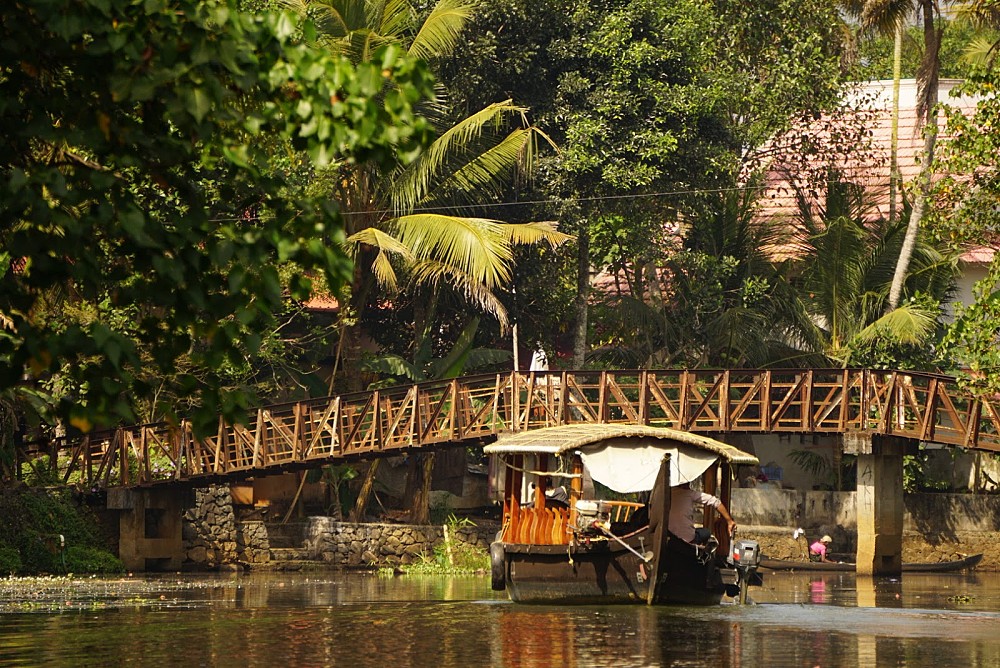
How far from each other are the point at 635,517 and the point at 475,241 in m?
9.99

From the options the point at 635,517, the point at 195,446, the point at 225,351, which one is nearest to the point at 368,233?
the point at 195,446

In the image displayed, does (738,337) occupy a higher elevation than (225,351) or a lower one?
higher

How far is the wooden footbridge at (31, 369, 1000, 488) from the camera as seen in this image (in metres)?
29.2

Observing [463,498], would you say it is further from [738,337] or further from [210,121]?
[210,121]

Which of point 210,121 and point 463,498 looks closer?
point 210,121

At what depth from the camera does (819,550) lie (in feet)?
105

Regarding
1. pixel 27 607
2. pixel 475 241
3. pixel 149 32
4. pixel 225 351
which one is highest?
pixel 475 241

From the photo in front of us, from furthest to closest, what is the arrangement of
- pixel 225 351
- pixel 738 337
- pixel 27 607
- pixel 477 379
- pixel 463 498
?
pixel 463 498 → pixel 738 337 → pixel 477 379 → pixel 27 607 → pixel 225 351

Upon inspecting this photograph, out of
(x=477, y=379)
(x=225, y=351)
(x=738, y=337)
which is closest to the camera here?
(x=225, y=351)

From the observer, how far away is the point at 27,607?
21.4 metres

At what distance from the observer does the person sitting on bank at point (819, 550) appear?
1262 inches

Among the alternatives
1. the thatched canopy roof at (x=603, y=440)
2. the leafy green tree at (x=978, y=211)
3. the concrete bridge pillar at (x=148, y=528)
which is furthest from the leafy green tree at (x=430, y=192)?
the leafy green tree at (x=978, y=211)

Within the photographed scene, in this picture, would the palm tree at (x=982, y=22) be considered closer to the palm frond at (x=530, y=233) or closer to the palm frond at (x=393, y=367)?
the palm frond at (x=530, y=233)

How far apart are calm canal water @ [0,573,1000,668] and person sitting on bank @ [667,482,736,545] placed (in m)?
0.91
